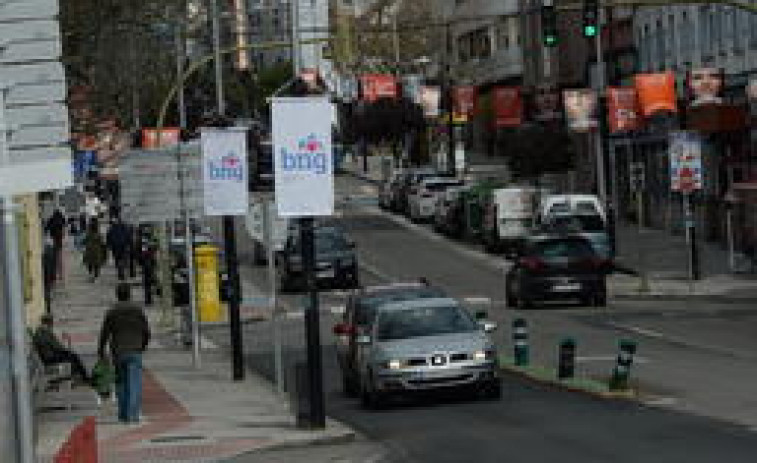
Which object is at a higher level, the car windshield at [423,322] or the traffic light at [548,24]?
the traffic light at [548,24]

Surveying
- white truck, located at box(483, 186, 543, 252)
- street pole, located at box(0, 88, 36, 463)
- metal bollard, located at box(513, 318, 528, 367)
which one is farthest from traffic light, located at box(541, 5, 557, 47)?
street pole, located at box(0, 88, 36, 463)

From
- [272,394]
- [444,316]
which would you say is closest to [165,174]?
[272,394]

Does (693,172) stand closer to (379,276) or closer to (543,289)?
(543,289)

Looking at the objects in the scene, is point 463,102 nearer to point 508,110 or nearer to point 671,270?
point 508,110

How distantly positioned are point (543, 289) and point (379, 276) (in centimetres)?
1393

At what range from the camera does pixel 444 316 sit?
27.2 metres

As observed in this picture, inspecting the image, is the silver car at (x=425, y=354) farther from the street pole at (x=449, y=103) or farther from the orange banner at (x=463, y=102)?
the orange banner at (x=463, y=102)

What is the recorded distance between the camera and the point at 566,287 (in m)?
45.8

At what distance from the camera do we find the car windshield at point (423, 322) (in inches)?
1056

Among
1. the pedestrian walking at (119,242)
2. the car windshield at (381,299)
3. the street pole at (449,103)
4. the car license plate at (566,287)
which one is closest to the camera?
the car windshield at (381,299)

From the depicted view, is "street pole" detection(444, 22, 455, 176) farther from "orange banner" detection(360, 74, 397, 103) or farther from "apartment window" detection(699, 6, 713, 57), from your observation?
"apartment window" detection(699, 6, 713, 57)

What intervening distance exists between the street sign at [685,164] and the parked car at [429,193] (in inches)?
1043

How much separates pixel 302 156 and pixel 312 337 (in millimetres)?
2085

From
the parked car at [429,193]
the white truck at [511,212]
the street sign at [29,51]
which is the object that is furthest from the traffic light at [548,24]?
the parked car at [429,193]
